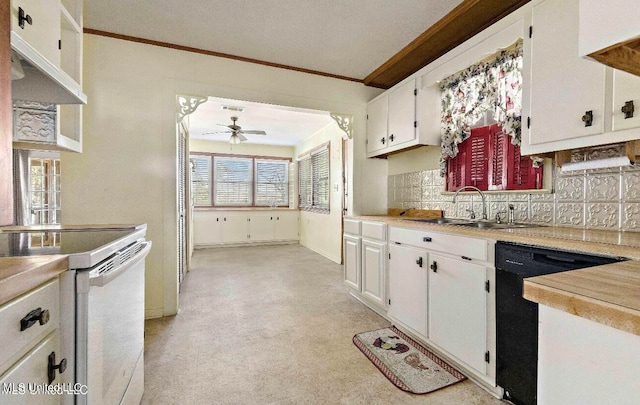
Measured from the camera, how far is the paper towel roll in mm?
1460

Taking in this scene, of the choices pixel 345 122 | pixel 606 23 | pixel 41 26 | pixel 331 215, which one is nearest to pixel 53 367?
pixel 41 26

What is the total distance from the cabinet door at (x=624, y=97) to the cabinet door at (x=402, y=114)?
145cm

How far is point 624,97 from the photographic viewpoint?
1.32 metres

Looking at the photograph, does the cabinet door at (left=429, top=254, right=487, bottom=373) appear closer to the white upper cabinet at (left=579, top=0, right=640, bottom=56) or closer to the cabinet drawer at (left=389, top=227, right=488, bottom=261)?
the cabinet drawer at (left=389, top=227, right=488, bottom=261)

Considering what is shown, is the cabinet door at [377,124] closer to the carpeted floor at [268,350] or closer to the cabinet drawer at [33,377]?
the carpeted floor at [268,350]

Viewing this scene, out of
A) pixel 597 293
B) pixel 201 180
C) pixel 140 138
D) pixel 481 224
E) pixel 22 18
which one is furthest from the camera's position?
pixel 201 180

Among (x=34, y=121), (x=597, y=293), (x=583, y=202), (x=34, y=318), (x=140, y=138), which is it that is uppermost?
(x=140, y=138)

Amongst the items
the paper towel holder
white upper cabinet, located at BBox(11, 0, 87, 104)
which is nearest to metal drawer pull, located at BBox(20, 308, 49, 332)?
white upper cabinet, located at BBox(11, 0, 87, 104)

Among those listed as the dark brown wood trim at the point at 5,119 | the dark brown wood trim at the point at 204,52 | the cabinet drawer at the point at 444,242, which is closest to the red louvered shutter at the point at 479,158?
the cabinet drawer at the point at 444,242

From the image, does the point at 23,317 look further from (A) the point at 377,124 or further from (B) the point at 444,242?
(A) the point at 377,124

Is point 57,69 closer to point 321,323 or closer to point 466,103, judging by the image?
point 321,323

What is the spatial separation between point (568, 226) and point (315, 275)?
294cm

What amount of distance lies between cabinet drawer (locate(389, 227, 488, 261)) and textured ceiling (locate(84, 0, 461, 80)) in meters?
1.71

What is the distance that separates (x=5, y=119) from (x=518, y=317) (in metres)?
2.30
